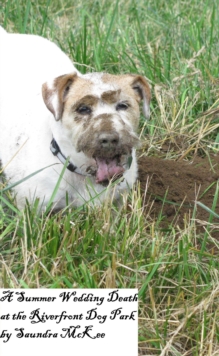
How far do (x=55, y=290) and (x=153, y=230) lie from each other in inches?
28.5

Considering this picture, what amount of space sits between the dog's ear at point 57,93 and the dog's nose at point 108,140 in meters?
0.40

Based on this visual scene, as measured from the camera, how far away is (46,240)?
3.93 meters

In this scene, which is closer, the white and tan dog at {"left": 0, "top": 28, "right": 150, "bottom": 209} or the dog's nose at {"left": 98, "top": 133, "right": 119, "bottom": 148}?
the dog's nose at {"left": 98, "top": 133, "right": 119, "bottom": 148}

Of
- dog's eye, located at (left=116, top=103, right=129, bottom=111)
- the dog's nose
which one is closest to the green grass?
the dog's nose

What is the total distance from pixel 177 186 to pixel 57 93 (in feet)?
3.29

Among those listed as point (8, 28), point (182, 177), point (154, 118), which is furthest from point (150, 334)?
point (8, 28)

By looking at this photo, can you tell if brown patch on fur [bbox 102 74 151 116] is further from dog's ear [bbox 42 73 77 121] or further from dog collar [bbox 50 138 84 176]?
dog collar [bbox 50 138 84 176]

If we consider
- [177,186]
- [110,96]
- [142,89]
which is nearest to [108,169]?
[110,96]

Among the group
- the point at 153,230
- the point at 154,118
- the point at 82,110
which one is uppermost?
the point at 82,110

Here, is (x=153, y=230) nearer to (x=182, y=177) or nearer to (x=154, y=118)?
(x=182, y=177)

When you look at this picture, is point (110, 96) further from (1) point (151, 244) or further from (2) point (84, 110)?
(1) point (151, 244)

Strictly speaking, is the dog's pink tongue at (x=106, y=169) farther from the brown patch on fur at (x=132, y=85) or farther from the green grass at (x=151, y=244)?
the brown patch on fur at (x=132, y=85)

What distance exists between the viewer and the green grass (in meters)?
3.59

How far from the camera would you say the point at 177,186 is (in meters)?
4.89
